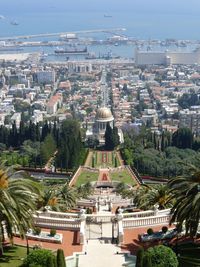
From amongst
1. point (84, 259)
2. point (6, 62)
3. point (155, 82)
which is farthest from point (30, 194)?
point (6, 62)

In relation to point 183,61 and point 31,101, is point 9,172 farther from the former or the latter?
point 183,61

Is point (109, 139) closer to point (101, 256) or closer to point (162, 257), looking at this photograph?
point (101, 256)

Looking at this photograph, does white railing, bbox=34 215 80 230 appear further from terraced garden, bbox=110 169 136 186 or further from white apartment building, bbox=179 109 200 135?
white apartment building, bbox=179 109 200 135

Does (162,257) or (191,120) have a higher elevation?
(162,257)

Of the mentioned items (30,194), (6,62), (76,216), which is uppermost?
(30,194)

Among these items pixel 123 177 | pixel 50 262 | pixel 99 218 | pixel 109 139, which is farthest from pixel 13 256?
pixel 109 139

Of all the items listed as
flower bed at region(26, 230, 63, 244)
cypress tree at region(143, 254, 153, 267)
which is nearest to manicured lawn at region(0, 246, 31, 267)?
flower bed at region(26, 230, 63, 244)

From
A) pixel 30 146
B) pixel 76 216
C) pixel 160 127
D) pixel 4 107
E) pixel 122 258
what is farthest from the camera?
pixel 4 107
